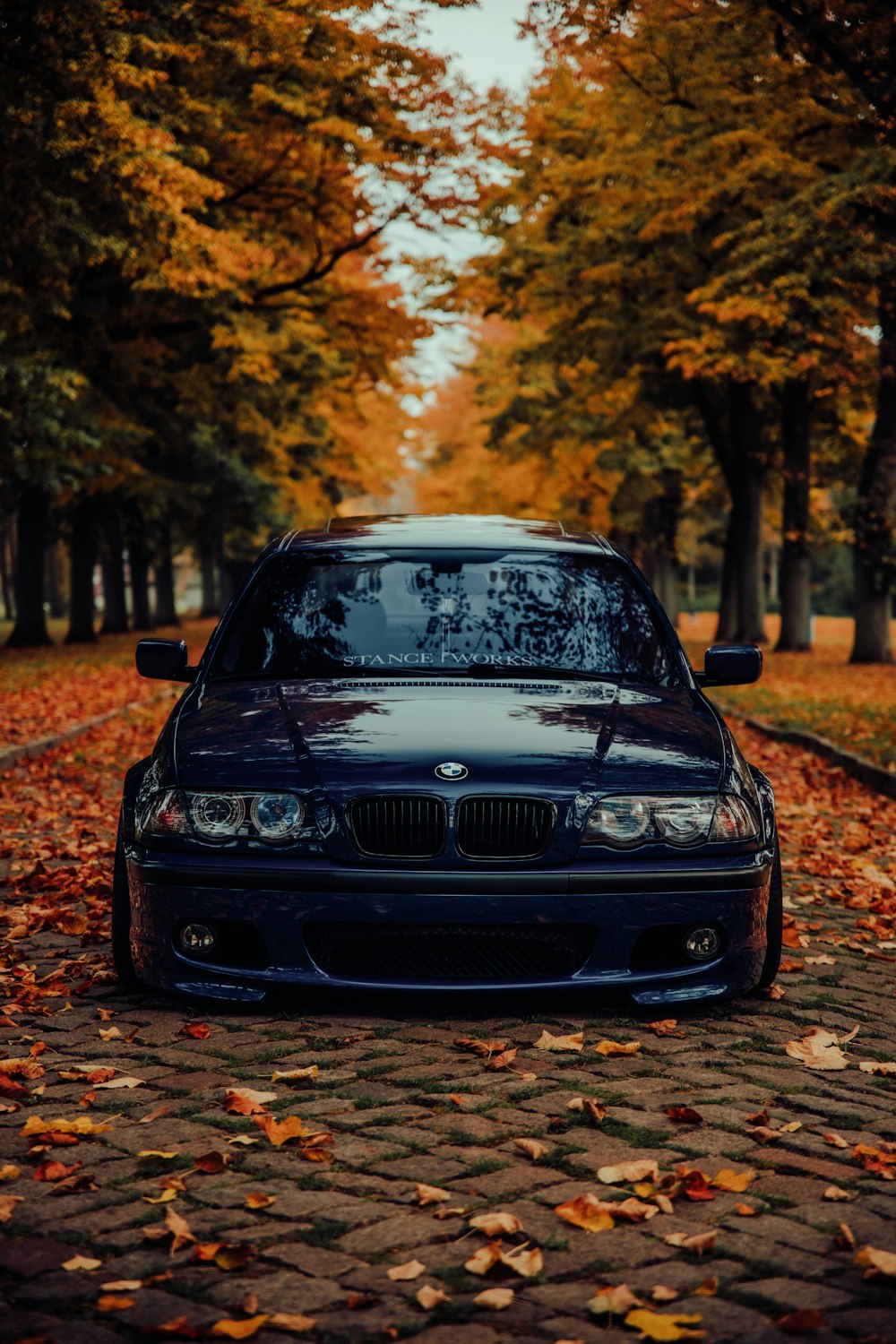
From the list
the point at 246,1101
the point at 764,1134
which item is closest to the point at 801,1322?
the point at 764,1134

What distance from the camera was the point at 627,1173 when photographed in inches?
147

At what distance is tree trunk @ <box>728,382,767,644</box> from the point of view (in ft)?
99.7

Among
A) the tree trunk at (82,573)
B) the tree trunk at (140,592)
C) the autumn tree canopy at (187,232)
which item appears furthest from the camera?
the tree trunk at (140,592)

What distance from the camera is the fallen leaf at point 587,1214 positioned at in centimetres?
342

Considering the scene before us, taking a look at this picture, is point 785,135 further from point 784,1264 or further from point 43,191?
point 784,1264

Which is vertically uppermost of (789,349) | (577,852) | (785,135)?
(785,135)

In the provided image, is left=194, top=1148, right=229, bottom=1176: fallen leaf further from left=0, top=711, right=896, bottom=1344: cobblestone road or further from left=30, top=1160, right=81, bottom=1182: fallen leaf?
left=30, top=1160, right=81, bottom=1182: fallen leaf

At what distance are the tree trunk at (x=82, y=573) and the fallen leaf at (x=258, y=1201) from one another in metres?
30.9

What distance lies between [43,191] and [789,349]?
9.19 metres

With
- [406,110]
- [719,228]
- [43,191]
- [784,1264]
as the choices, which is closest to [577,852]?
[784,1264]

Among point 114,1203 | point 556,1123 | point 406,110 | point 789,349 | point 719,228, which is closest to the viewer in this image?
point 114,1203

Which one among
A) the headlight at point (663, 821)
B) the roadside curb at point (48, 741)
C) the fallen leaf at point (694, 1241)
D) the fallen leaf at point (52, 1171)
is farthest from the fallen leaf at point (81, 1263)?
the roadside curb at point (48, 741)

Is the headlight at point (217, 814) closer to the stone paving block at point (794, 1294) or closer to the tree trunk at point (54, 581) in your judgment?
the stone paving block at point (794, 1294)

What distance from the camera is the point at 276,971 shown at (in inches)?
189
